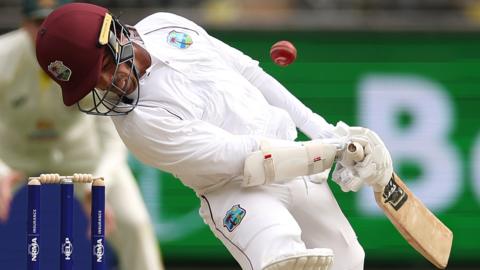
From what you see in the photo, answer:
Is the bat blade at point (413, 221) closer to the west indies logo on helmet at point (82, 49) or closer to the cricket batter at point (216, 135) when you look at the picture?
the cricket batter at point (216, 135)

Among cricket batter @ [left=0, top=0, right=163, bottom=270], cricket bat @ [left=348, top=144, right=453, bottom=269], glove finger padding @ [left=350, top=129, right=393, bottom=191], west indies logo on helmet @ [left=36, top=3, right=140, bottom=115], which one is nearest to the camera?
west indies logo on helmet @ [left=36, top=3, right=140, bottom=115]

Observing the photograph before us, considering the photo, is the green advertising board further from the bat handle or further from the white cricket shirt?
the bat handle

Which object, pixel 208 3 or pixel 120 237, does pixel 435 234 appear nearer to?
pixel 120 237

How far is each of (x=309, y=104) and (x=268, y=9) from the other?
0.86m

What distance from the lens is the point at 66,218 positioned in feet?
14.4

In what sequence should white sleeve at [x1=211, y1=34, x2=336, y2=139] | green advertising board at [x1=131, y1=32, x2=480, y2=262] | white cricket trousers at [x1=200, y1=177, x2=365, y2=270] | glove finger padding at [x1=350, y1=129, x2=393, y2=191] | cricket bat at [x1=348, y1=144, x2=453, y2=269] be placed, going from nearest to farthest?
white cricket trousers at [x1=200, y1=177, x2=365, y2=270] → glove finger padding at [x1=350, y1=129, x2=393, y2=191] → cricket bat at [x1=348, y1=144, x2=453, y2=269] → white sleeve at [x1=211, y1=34, x2=336, y2=139] → green advertising board at [x1=131, y1=32, x2=480, y2=262]

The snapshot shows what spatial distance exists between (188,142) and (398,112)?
369 cm

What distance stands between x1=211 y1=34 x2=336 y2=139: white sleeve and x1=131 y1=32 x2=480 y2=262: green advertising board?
2.93m

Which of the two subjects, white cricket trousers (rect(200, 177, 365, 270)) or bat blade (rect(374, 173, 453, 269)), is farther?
bat blade (rect(374, 173, 453, 269))

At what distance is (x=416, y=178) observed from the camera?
307 inches

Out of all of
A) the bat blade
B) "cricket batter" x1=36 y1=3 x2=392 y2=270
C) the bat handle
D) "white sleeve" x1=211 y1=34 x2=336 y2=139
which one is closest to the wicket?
"cricket batter" x1=36 y1=3 x2=392 y2=270

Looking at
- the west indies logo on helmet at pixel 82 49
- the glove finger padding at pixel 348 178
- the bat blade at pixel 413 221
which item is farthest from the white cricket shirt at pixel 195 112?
the bat blade at pixel 413 221

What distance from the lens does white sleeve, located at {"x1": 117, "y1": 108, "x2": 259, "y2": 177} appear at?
4316 mm

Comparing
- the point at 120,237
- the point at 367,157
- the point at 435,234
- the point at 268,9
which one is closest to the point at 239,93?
the point at 367,157
